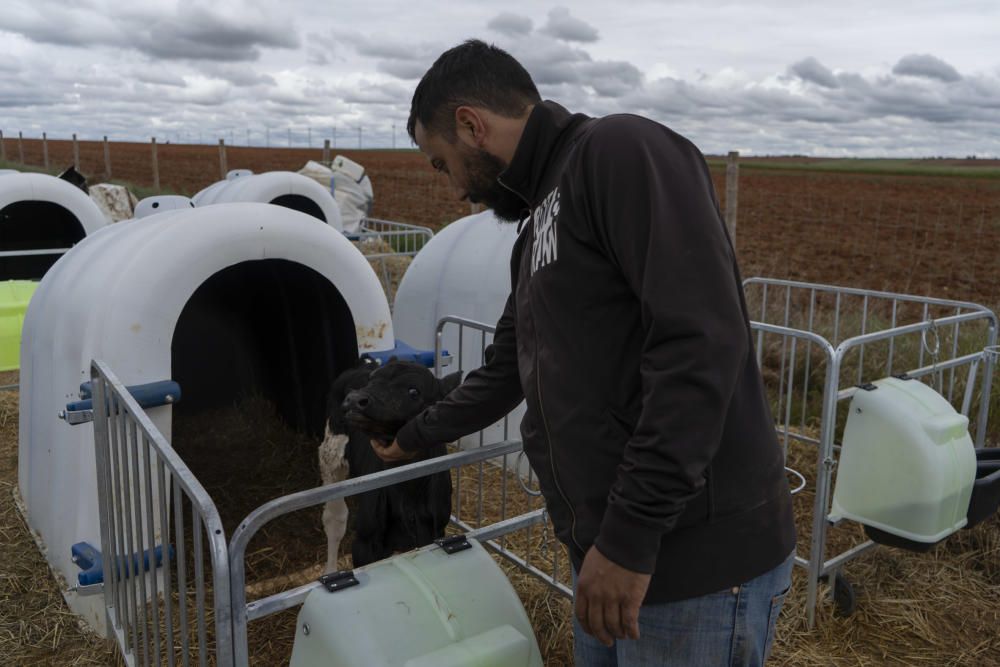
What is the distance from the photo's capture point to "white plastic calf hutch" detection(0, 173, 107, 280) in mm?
9188

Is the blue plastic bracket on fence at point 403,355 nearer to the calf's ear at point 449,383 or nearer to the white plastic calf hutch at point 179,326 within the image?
the white plastic calf hutch at point 179,326

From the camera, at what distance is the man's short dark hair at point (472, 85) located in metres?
1.72

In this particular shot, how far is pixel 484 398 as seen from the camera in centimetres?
227

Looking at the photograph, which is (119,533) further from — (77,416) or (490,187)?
(490,187)

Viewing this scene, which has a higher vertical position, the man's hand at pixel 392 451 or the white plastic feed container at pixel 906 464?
the man's hand at pixel 392 451

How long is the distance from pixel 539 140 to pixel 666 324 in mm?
535

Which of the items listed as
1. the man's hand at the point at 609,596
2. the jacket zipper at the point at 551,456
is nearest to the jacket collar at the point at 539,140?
the jacket zipper at the point at 551,456

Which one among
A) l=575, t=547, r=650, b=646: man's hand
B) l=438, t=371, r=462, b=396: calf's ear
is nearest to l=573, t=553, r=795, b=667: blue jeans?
l=575, t=547, r=650, b=646: man's hand

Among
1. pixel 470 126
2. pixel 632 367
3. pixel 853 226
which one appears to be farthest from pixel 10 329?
pixel 853 226

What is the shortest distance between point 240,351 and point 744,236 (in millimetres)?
18483

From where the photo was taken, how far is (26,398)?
165 inches

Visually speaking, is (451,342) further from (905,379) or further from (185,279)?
(905,379)

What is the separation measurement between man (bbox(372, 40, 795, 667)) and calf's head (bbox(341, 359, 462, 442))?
86cm

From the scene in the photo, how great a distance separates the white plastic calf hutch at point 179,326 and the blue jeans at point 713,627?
170 centimetres
